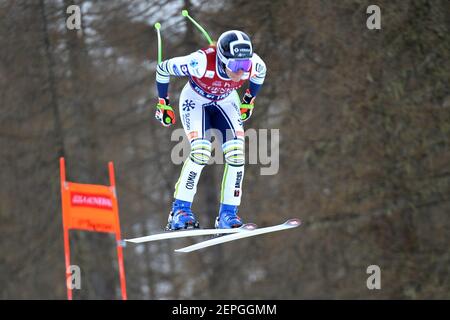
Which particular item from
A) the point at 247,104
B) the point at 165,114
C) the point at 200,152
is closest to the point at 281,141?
the point at 247,104

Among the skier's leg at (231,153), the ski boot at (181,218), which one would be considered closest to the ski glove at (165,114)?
the skier's leg at (231,153)

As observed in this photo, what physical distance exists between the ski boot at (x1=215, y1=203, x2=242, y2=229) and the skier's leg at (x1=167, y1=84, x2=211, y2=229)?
0.27 meters

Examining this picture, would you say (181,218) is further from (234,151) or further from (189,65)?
(189,65)

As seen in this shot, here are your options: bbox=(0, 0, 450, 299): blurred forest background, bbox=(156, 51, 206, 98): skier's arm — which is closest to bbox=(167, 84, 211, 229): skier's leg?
bbox=(156, 51, 206, 98): skier's arm

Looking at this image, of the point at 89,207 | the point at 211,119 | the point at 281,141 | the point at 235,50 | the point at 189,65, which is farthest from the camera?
Result: the point at 281,141

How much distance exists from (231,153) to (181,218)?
32.3 inches

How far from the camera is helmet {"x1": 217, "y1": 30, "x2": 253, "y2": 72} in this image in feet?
28.6

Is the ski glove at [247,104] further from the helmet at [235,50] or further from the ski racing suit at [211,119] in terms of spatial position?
the helmet at [235,50]

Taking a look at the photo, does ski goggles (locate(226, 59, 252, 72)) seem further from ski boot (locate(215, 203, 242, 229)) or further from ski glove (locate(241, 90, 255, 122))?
ski boot (locate(215, 203, 242, 229))

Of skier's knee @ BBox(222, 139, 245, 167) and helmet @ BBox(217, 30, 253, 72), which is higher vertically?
helmet @ BBox(217, 30, 253, 72)

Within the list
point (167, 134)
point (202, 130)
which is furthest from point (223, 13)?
point (202, 130)

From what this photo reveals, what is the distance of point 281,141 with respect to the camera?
20.2 metres

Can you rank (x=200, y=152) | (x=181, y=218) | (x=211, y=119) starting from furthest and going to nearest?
(x=211, y=119) < (x=181, y=218) < (x=200, y=152)
